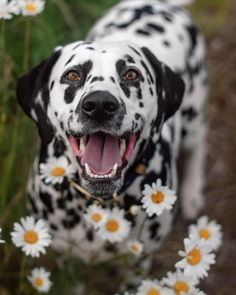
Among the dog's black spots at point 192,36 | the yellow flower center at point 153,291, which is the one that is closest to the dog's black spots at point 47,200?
the yellow flower center at point 153,291

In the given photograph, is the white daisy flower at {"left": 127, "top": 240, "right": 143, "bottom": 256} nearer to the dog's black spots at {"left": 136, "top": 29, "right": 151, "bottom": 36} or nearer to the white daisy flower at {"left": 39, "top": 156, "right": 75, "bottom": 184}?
the white daisy flower at {"left": 39, "top": 156, "right": 75, "bottom": 184}

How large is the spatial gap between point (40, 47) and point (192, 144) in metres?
0.97

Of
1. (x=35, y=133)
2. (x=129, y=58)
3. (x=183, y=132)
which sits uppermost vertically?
(x=183, y=132)

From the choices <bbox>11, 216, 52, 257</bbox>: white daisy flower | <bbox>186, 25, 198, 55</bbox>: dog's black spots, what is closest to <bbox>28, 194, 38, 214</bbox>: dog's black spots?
<bbox>11, 216, 52, 257</bbox>: white daisy flower

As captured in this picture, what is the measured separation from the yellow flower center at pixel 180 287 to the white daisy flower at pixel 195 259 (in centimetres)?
5

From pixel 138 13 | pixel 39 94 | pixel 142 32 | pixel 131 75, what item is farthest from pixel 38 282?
pixel 138 13

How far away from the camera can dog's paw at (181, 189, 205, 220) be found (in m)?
3.63

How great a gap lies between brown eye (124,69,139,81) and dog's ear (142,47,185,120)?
0.17 meters

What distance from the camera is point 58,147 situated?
232 cm

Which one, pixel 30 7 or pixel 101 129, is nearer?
pixel 101 129

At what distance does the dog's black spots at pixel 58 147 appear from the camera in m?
2.28

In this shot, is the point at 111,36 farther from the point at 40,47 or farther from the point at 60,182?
the point at 60,182

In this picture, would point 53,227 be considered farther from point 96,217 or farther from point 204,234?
point 204,234

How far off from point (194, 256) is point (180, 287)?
4.4 inches
